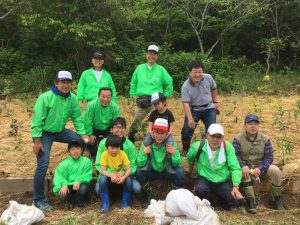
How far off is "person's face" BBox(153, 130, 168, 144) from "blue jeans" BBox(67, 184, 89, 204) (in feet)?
3.74

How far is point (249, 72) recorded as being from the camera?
17391 millimetres

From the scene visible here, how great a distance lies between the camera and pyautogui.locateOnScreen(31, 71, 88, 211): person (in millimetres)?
5277

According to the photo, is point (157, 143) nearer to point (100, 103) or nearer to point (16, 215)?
point (100, 103)

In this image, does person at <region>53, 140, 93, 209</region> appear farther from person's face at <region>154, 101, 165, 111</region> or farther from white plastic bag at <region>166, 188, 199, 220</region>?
white plastic bag at <region>166, 188, 199, 220</region>

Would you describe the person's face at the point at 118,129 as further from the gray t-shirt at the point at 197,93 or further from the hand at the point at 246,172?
the hand at the point at 246,172

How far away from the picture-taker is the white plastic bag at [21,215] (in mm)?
4801

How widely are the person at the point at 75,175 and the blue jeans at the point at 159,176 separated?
0.68 m

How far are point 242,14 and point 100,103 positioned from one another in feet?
41.9

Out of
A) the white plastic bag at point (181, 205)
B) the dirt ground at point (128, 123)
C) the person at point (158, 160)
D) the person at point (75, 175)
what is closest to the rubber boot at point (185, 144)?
the dirt ground at point (128, 123)

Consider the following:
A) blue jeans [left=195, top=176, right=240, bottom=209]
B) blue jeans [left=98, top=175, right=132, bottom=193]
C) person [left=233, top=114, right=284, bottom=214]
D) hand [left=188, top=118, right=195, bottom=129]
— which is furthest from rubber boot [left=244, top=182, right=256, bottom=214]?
blue jeans [left=98, top=175, right=132, bottom=193]

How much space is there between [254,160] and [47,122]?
2.86m

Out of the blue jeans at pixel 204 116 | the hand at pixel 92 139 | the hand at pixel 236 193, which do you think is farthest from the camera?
the blue jeans at pixel 204 116

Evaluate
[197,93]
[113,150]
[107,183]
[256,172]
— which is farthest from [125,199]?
[197,93]

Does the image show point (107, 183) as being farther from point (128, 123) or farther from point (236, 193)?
point (128, 123)
